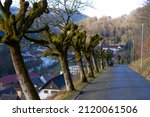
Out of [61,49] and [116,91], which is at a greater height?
[61,49]

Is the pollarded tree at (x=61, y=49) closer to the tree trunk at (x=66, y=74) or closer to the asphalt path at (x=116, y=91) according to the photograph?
the tree trunk at (x=66, y=74)

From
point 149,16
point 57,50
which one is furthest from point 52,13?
point 149,16

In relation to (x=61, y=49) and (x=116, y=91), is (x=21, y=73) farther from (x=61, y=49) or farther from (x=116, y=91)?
(x=61, y=49)

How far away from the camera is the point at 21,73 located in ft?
59.1

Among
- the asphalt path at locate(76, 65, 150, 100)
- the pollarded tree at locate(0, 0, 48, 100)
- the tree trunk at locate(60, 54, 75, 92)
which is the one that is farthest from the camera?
the tree trunk at locate(60, 54, 75, 92)

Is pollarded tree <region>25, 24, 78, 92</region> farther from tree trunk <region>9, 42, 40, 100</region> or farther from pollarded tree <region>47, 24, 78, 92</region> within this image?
tree trunk <region>9, 42, 40, 100</region>

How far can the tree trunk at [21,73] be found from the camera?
1761 cm

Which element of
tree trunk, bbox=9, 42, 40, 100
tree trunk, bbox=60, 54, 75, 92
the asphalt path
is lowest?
the asphalt path

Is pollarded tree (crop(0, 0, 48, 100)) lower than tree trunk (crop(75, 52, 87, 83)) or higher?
higher

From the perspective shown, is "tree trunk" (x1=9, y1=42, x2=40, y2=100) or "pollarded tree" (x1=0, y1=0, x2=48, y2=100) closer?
"pollarded tree" (x1=0, y1=0, x2=48, y2=100)

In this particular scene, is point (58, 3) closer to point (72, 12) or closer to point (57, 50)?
point (72, 12)

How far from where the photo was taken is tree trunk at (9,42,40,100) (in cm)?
1761

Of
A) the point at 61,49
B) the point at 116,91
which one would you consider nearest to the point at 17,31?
the point at 116,91

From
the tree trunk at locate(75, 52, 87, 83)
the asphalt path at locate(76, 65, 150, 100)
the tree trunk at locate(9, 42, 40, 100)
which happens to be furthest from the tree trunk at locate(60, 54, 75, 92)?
the tree trunk at locate(9, 42, 40, 100)
